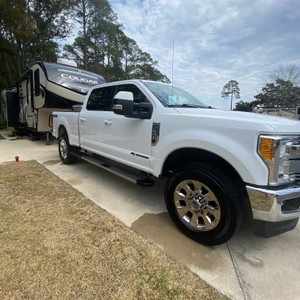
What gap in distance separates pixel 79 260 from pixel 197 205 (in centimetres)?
133

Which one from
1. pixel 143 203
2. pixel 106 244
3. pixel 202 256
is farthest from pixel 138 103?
pixel 202 256

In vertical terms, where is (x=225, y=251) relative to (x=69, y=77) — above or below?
below

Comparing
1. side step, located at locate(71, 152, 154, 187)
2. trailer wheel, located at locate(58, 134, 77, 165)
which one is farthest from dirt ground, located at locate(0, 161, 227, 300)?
trailer wheel, located at locate(58, 134, 77, 165)

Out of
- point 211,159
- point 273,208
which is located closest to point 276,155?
point 273,208

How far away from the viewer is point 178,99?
365cm

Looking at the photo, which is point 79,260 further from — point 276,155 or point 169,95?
point 169,95

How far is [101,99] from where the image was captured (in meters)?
4.61

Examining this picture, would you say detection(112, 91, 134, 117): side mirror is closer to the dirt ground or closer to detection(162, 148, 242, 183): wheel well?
detection(162, 148, 242, 183): wheel well

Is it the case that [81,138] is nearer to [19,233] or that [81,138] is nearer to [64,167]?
[64,167]

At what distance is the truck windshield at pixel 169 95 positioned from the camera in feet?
11.1

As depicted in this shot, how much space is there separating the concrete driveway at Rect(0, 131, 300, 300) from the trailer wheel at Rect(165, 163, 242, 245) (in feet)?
0.60

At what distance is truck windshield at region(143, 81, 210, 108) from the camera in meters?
3.38

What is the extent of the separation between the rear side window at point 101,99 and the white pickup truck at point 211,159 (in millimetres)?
519

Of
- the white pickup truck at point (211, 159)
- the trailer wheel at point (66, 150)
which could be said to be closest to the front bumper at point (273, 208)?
the white pickup truck at point (211, 159)
